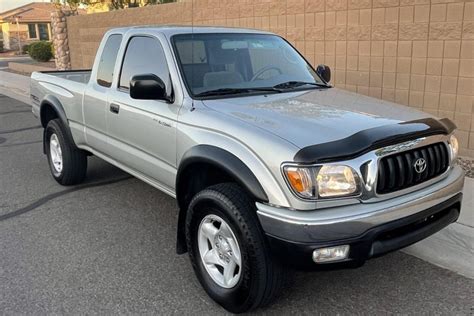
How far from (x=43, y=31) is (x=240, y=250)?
2480 inches

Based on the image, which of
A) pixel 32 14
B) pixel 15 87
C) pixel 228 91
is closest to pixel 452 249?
pixel 228 91

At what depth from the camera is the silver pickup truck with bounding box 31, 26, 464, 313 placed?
2902 millimetres

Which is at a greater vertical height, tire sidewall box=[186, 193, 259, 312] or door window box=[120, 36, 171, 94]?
door window box=[120, 36, 171, 94]

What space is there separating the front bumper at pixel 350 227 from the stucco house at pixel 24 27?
5962 centimetres

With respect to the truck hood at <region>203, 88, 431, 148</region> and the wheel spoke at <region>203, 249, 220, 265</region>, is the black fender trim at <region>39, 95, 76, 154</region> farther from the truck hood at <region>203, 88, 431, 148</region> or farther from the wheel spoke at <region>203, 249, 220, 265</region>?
the wheel spoke at <region>203, 249, 220, 265</region>

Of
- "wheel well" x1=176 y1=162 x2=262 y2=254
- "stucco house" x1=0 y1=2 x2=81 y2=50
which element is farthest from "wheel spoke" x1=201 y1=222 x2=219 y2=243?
"stucco house" x1=0 y1=2 x2=81 y2=50

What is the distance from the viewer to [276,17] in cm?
933

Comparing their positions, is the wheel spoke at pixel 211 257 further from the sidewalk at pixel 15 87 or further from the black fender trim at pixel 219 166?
the sidewalk at pixel 15 87

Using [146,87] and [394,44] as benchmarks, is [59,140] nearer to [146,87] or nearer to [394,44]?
[146,87]

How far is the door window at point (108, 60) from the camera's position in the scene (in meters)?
5.06

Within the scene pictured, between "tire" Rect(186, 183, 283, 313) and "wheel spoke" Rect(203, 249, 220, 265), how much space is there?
0.02 metres

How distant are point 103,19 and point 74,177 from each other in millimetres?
11490

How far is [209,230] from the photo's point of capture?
3.49m

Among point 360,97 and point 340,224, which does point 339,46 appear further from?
point 340,224
